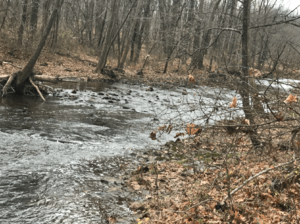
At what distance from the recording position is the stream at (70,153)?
14.0ft

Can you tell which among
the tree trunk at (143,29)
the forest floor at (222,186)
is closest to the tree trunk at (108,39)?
the tree trunk at (143,29)

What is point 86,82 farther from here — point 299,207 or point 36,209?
point 299,207

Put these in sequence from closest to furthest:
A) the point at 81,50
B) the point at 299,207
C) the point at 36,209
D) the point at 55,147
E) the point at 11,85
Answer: the point at 299,207
the point at 36,209
the point at 55,147
the point at 11,85
the point at 81,50

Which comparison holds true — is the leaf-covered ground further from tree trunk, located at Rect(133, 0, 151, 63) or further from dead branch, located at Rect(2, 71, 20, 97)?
tree trunk, located at Rect(133, 0, 151, 63)

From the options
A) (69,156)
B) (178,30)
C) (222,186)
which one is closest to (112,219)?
(222,186)

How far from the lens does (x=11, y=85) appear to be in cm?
1218

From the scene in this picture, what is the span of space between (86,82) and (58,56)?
6.53 m

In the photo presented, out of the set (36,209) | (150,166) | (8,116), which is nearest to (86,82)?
(8,116)

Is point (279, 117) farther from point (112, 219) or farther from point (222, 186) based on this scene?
point (112, 219)

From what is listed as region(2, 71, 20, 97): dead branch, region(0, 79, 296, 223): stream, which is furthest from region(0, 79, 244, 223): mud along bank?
region(2, 71, 20, 97): dead branch

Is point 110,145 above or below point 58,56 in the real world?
below

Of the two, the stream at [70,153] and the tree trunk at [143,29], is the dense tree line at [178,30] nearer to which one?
the tree trunk at [143,29]

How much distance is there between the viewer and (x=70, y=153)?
669 cm

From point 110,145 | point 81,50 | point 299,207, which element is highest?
point 81,50
